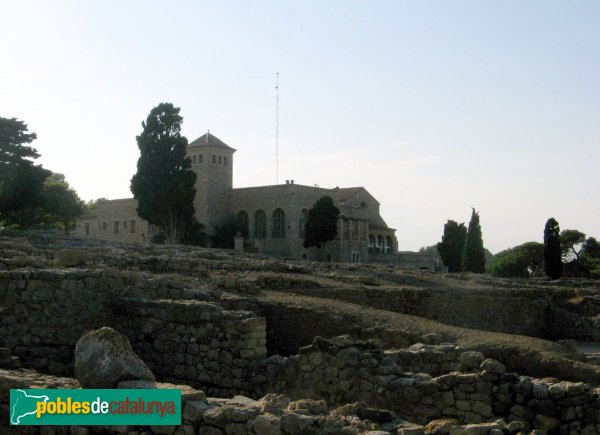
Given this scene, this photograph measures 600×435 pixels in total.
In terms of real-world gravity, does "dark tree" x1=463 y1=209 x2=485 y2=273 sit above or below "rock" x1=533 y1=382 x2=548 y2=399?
above

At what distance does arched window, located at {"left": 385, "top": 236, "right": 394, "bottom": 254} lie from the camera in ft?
219

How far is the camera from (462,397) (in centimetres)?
802

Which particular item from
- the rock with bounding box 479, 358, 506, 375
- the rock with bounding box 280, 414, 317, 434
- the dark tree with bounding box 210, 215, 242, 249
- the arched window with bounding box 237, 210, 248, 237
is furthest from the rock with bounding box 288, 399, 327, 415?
the arched window with bounding box 237, 210, 248, 237

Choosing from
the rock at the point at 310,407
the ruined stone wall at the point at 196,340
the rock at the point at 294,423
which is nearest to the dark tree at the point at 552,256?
the ruined stone wall at the point at 196,340

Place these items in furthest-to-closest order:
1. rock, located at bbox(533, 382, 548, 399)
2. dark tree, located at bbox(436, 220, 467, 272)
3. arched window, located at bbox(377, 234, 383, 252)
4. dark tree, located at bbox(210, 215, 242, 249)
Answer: arched window, located at bbox(377, 234, 383, 252)
dark tree, located at bbox(210, 215, 242, 249)
dark tree, located at bbox(436, 220, 467, 272)
rock, located at bbox(533, 382, 548, 399)

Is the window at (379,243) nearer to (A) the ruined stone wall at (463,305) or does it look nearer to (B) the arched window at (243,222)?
(B) the arched window at (243,222)

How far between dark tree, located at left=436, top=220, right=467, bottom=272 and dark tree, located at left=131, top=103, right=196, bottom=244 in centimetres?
1803

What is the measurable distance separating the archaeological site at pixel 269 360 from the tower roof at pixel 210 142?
46984 mm

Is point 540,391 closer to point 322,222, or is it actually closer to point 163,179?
point 163,179

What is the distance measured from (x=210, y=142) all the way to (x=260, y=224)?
755 cm

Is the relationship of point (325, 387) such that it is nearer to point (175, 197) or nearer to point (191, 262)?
point (191, 262)

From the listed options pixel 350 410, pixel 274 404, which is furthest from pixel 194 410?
pixel 350 410

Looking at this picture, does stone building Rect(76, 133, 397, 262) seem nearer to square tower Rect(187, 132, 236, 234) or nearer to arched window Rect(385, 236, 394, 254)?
square tower Rect(187, 132, 236, 234)

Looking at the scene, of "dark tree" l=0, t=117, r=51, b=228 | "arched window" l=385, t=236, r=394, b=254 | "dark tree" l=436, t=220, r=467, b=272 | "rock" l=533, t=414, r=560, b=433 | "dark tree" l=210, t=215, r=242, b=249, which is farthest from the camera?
"arched window" l=385, t=236, r=394, b=254
